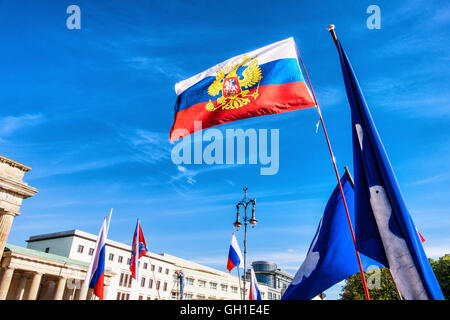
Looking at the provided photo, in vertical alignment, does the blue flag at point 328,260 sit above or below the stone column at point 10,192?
below

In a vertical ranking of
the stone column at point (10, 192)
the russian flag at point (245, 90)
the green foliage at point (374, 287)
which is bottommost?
the green foliage at point (374, 287)

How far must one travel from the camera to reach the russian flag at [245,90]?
7.02 metres

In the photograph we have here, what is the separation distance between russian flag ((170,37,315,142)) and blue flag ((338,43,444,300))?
235 centimetres

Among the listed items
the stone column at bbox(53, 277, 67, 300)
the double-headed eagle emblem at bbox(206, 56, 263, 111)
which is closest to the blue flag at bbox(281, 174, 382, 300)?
the double-headed eagle emblem at bbox(206, 56, 263, 111)

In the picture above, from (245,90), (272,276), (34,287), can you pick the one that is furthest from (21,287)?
(272,276)

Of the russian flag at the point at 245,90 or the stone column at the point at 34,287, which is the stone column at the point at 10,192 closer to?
the stone column at the point at 34,287

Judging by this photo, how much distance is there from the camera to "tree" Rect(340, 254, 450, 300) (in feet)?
128

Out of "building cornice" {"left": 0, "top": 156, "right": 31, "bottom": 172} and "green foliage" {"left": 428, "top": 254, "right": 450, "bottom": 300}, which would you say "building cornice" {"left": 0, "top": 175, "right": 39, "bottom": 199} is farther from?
"green foliage" {"left": 428, "top": 254, "right": 450, "bottom": 300}

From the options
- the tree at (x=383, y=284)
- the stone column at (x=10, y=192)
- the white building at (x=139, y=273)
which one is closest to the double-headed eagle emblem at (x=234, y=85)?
the stone column at (x=10, y=192)

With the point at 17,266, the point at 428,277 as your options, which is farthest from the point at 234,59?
the point at 17,266

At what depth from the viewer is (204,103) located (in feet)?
26.8

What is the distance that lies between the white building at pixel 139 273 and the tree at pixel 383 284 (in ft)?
98.6

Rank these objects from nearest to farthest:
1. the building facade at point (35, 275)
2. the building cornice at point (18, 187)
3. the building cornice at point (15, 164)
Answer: the building cornice at point (18, 187), the building cornice at point (15, 164), the building facade at point (35, 275)

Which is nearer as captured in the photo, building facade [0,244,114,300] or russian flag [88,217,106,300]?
russian flag [88,217,106,300]
